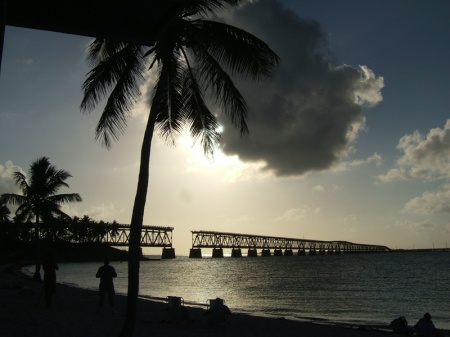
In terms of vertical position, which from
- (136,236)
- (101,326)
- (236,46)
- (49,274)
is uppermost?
(236,46)

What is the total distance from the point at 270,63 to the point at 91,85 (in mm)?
4601

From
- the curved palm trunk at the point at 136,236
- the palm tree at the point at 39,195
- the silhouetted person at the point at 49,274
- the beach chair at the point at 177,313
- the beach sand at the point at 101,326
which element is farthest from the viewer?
the palm tree at the point at 39,195

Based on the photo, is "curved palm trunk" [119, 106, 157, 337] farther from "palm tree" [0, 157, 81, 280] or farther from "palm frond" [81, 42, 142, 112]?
"palm tree" [0, 157, 81, 280]

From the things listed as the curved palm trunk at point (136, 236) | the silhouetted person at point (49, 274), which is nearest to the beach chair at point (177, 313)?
the silhouetted person at point (49, 274)

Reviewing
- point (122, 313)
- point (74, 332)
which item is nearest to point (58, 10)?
point (74, 332)

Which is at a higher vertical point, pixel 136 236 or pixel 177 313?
pixel 136 236

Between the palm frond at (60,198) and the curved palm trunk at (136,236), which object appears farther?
the palm frond at (60,198)

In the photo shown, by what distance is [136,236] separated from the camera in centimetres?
975

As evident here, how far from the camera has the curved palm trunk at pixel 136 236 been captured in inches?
374

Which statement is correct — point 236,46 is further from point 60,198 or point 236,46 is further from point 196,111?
point 60,198

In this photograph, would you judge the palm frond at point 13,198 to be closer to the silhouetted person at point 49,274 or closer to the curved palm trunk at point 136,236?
the silhouetted person at point 49,274

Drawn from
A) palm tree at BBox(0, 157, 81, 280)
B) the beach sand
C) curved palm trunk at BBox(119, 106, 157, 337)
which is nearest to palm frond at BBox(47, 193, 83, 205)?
palm tree at BBox(0, 157, 81, 280)

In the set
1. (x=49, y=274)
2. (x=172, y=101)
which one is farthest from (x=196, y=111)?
(x=49, y=274)

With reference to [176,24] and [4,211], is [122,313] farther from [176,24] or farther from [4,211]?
[4,211]
